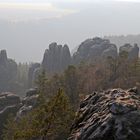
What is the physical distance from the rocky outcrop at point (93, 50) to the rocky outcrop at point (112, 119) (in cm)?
11093

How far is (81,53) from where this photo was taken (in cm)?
16100

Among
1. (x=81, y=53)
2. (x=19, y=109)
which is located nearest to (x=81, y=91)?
(x=19, y=109)

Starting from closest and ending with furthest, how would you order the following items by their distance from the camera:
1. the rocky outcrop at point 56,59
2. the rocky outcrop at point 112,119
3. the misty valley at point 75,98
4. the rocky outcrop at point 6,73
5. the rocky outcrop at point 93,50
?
the rocky outcrop at point 112,119, the misty valley at point 75,98, the rocky outcrop at point 93,50, the rocky outcrop at point 56,59, the rocky outcrop at point 6,73

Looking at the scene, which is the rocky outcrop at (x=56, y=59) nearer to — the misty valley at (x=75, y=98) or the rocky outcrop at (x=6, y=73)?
the misty valley at (x=75, y=98)

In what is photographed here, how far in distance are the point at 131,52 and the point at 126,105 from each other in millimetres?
109220

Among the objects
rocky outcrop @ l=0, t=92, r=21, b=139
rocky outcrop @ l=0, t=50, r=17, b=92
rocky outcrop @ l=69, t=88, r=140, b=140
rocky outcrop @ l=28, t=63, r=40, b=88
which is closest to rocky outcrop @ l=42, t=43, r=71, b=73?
rocky outcrop @ l=28, t=63, r=40, b=88

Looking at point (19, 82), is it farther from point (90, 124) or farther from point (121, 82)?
point (90, 124)

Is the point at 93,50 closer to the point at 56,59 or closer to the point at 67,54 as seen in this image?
the point at 67,54

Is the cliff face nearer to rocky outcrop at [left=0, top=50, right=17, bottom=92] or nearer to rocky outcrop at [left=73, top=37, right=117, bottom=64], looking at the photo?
rocky outcrop at [left=73, top=37, right=117, bottom=64]

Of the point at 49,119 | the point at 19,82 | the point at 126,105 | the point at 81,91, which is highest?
the point at 126,105

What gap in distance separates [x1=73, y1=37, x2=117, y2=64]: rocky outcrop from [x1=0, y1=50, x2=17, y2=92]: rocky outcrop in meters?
31.7

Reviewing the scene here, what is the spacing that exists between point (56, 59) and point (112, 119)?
135475 mm

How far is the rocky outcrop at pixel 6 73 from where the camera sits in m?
170

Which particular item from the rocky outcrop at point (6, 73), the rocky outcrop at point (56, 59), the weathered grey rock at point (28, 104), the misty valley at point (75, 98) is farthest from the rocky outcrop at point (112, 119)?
the rocky outcrop at point (6, 73)
